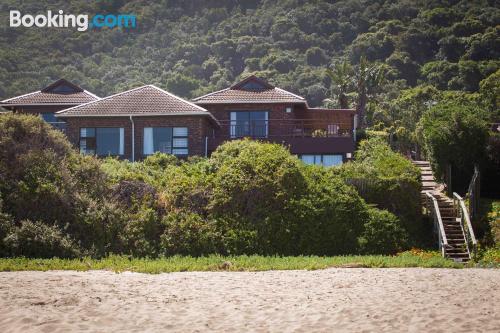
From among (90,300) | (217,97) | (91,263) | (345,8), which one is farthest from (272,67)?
(90,300)

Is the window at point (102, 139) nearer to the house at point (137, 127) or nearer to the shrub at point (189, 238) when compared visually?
the house at point (137, 127)

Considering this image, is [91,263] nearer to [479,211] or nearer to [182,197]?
[182,197]

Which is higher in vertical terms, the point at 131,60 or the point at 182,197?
the point at 131,60

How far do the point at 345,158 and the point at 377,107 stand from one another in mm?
27934

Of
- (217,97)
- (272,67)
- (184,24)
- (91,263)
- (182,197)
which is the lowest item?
(91,263)

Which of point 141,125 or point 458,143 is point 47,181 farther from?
point 458,143

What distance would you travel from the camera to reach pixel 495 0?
101562 mm

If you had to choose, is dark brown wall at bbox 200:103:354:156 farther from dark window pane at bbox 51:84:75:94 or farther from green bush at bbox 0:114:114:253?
green bush at bbox 0:114:114:253

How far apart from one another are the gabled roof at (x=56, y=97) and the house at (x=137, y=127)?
4.46 metres

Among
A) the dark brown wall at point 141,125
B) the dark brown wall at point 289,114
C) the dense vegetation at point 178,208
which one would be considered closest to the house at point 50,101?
the dark brown wall at point 141,125

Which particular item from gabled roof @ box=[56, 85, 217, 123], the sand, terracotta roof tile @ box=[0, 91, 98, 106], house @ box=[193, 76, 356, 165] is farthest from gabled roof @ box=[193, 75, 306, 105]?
the sand

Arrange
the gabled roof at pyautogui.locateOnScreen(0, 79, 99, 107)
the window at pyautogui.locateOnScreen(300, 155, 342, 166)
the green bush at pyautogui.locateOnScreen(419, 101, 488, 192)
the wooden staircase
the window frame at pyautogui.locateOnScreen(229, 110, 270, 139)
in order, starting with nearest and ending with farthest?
the wooden staircase, the green bush at pyautogui.locateOnScreen(419, 101, 488, 192), the window at pyautogui.locateOnScreen(300, 155, 342, 166), the window frame at pyautogui.locateOnScreen(229, 110, 270, 139), the gabled roof at pyautogui.locateOnScreen(0, 79, 99, 107)

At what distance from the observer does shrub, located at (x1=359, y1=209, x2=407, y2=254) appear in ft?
81.2

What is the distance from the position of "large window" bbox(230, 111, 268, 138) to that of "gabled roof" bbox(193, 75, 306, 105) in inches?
31.4
